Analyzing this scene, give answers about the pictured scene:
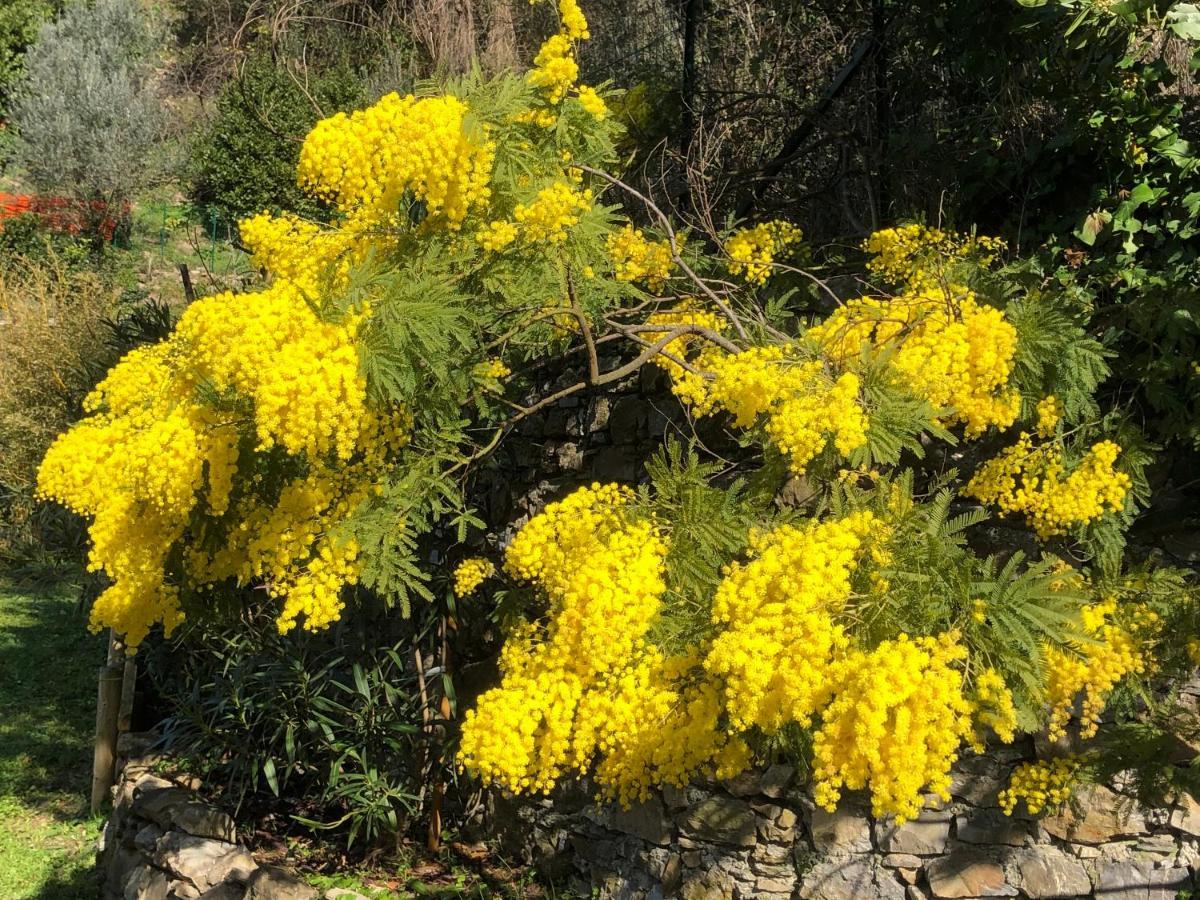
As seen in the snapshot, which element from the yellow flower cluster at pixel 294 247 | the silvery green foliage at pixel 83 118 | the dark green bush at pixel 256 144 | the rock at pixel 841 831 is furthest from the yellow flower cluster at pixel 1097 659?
the silvery green foliage at pixel 83 118

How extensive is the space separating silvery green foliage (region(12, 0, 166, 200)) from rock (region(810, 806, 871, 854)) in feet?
42.7

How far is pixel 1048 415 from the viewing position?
3230 millimetres

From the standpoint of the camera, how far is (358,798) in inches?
171

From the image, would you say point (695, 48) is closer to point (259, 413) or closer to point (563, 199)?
point (563, 199)

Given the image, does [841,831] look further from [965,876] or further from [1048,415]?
[1048,415]

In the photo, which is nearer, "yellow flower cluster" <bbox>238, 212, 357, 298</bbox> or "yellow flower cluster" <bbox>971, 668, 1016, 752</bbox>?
"yellow flower cluster" <bbox>971, 668, 1016, 752</bbox>

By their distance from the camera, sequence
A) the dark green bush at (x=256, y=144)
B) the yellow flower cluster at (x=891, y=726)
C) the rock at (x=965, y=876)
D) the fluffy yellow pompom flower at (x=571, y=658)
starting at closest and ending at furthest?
1. the yellow flower cluster at (x=891, y=726)
2. the fluffy yellow pompom flower at (x=571, y=658)
3. the rock at (x=965, y=876)
4. the dark green bush at (x=256, y=144)

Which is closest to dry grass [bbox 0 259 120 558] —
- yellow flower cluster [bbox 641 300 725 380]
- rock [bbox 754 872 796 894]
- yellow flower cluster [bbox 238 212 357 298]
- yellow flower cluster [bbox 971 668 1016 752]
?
yellow flower cluster [bbox 238 212 357 298]

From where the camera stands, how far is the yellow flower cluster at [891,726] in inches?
88.0

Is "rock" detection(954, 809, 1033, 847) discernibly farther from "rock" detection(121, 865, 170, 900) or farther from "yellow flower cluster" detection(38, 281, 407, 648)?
"rock" detection(121, 865, 170, 900)

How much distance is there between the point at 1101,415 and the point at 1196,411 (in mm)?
275

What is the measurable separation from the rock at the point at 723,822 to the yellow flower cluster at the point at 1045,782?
90 cm

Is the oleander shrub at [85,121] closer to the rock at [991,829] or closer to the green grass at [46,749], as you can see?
the green grass at [46,749]

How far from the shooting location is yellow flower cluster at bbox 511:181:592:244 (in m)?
3.24
